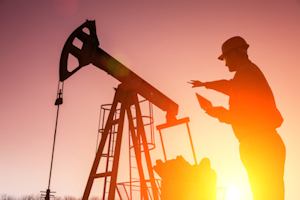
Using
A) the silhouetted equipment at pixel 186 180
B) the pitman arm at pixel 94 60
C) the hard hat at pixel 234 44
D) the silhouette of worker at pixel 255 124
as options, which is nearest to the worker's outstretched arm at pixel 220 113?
the silhouette of worker at pixel 255 124

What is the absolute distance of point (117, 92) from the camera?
751 centimetres

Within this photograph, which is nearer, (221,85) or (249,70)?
(249,70)

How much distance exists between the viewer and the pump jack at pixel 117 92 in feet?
20.6

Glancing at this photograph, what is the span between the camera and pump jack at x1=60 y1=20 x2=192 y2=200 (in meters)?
6.29

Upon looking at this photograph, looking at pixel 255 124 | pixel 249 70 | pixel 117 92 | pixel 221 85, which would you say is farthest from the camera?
pixel 117 92

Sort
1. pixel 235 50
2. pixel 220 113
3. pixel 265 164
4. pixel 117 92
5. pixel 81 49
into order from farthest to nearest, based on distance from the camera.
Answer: pixel 117 92
pixel 81 49
pixel 235 50
pixel 220 113
pixel 265 164

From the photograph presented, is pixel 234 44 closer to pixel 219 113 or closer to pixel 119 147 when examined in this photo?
pixel 219 113

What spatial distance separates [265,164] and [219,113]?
73 cm

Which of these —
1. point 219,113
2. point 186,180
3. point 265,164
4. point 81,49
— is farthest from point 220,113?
point 81,49

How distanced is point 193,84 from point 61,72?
156 inches

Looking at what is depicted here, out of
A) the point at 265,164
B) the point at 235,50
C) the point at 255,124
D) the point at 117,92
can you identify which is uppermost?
the point at 117,92

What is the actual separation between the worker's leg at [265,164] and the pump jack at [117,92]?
12.8ft

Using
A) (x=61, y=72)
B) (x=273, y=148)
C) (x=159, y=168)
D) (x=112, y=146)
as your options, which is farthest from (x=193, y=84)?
(x=112, y=146)

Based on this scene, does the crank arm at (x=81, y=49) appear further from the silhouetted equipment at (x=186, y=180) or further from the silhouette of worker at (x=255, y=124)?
the silhouette of worker at (x=255, y=124)
